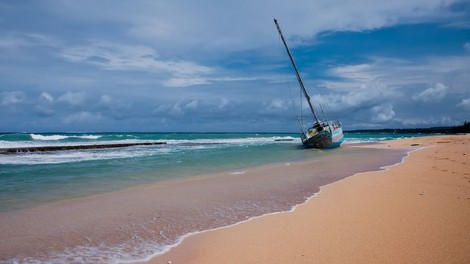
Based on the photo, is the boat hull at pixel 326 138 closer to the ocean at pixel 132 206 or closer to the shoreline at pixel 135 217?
the ocean at pixel 132 206

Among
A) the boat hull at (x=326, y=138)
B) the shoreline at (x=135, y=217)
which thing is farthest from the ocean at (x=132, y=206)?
the boat hull at (x=326, y=138)

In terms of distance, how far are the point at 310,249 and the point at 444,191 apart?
563 centimetres

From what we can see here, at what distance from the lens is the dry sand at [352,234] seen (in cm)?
434

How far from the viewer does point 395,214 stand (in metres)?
6.23

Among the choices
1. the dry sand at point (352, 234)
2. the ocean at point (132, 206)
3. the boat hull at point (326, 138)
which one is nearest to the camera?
the dry sand at point (352, 234)

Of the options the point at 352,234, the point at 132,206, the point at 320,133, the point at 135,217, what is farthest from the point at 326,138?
the point at 352,234

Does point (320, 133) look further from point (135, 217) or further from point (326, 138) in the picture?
point (135, 217)

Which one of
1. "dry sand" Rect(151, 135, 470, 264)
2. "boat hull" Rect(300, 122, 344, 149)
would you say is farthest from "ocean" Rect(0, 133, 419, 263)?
"boat hull" Rect(300, 122, 344, 149)

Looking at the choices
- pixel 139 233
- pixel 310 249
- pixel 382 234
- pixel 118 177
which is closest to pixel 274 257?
pixel 310 249

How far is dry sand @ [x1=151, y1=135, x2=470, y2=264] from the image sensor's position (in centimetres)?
434

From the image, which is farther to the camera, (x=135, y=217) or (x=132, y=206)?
(x=132, y=206)

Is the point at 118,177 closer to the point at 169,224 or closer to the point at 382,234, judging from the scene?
the point at 169,224

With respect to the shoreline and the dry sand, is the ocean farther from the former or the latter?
the dry sand

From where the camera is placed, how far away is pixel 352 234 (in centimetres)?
515
